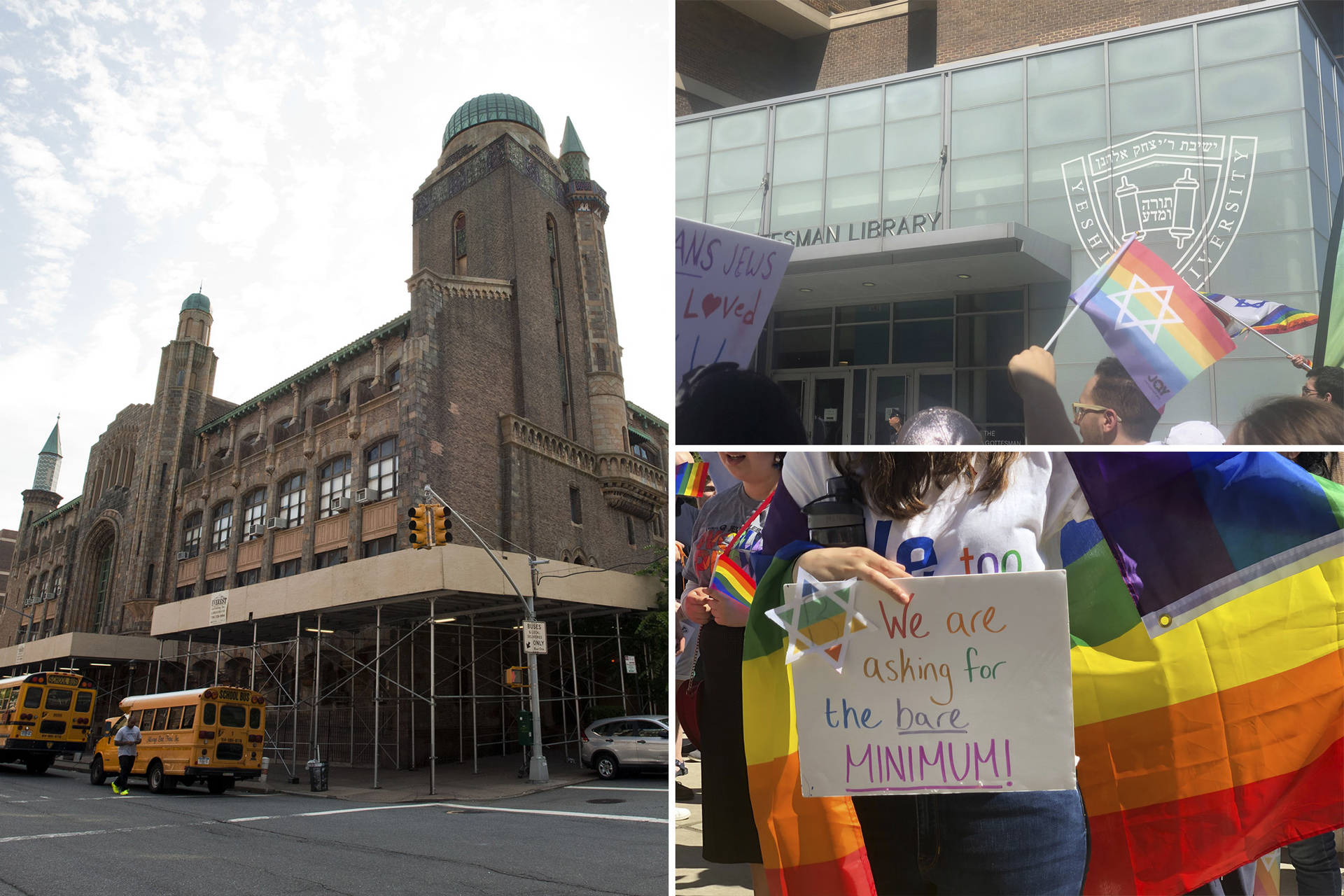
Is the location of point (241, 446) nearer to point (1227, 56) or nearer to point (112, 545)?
point (112, 545)

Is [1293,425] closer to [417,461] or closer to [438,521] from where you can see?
[438,521]

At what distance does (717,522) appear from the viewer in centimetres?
471

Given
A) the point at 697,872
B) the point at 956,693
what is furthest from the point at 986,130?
the point at 697,872

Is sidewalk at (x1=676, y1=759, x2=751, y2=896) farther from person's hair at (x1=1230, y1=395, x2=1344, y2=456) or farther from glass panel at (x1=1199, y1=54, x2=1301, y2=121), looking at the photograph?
glass panel at (x1=1199, y1=54, x2=1301, y2=121)

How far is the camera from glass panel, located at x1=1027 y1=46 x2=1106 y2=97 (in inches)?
355

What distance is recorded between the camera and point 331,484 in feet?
106

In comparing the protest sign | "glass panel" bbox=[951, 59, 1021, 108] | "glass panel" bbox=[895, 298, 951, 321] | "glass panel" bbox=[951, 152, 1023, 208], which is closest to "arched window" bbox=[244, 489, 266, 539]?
"glass panel" bbox=[895, 298, 951, 321]

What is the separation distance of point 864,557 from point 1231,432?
481cm

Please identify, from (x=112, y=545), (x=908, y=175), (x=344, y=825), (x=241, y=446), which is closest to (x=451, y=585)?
(x=344, y=825)

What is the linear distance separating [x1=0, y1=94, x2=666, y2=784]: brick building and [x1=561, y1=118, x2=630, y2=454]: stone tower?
98 mm

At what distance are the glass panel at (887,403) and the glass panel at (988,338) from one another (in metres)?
0.67

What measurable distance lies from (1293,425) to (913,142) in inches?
188

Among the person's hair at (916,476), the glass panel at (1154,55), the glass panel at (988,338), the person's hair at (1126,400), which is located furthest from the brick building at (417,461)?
the person's hair at (916,476)

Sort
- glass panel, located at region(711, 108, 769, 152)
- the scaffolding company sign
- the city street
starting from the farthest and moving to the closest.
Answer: the scaffolding company sign, the city street, glass panel, located at region(711, 108, 769, 152)
